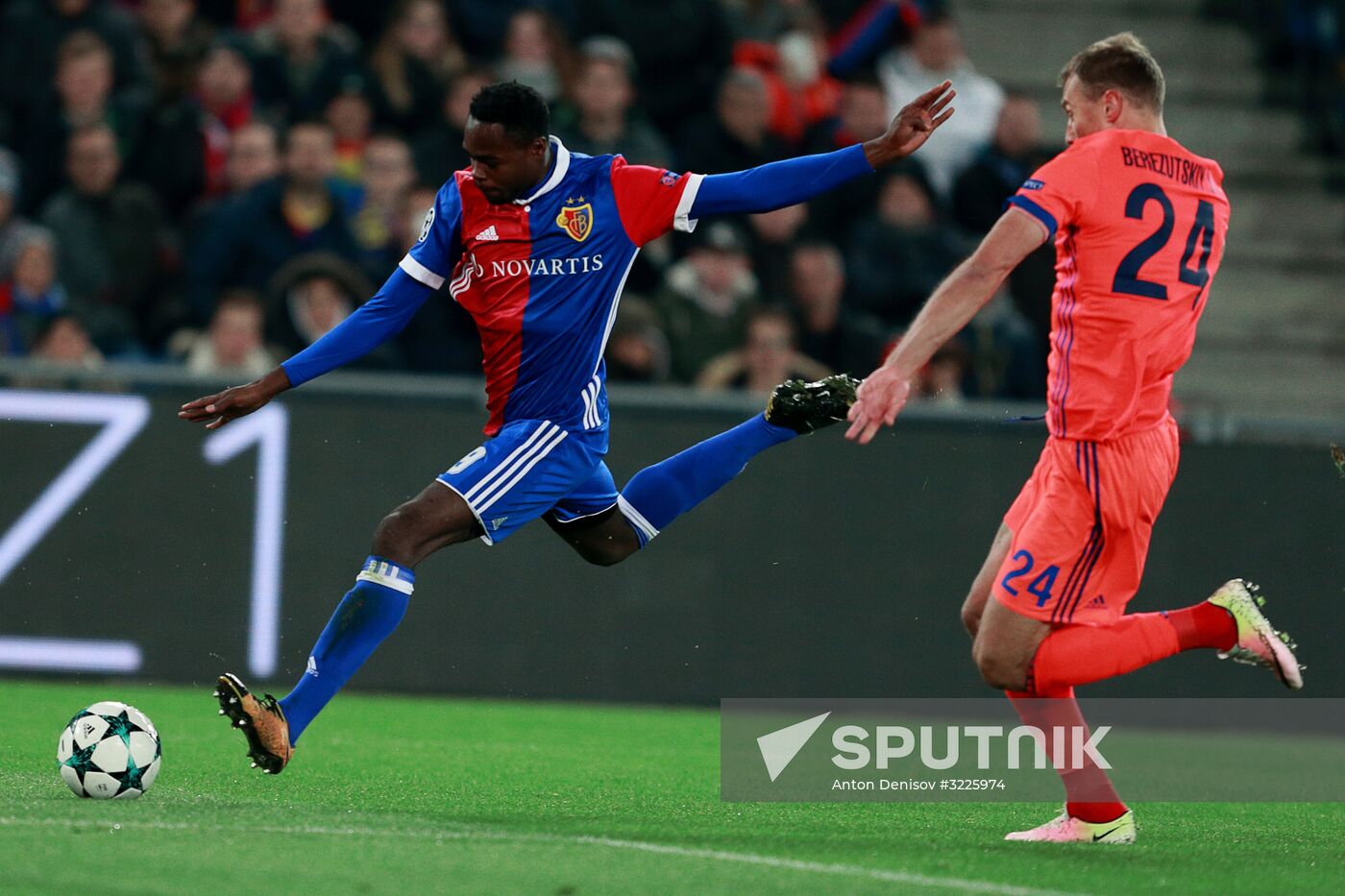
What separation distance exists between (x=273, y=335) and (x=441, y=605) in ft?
6.73

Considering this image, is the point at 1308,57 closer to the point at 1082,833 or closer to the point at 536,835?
the point at 1082,833

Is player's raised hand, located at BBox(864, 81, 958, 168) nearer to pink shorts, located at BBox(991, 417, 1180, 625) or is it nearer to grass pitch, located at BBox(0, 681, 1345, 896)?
pink shorts, located at BBox(991, 417, 1180, 625)

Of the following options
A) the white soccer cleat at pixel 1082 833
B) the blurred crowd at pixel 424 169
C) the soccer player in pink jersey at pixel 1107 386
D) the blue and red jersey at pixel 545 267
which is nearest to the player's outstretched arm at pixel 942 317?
the soccer player in pink jersey at pixel 1107 386

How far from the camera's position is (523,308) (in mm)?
6840

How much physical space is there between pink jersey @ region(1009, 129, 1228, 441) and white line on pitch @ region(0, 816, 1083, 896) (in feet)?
4.65

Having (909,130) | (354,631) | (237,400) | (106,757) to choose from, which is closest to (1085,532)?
(909,130)

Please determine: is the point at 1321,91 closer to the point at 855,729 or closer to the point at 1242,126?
the point at 1242,126

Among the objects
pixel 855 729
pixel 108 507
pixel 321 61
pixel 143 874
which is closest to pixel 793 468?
pixel 855 729

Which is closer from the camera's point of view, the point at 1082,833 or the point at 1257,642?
the point at 1257,642

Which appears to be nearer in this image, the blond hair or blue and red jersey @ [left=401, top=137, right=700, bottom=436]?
the blond hair

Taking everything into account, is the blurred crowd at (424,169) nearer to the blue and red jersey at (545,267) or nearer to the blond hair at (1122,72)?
the blue and red jersey at (545,267)

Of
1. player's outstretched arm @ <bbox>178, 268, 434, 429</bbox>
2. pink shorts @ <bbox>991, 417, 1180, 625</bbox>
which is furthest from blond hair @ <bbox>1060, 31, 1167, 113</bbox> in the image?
player's outstretched arm @ <bbox>178, 268, 434, 429</bbox>

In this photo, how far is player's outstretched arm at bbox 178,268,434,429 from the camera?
21.4 ft

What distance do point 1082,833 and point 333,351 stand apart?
2.91 metres
